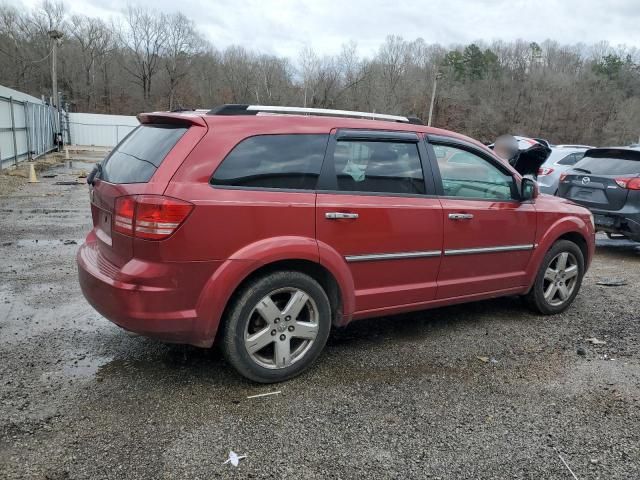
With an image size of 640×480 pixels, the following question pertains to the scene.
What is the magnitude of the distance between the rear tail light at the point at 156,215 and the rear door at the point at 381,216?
0.91 m

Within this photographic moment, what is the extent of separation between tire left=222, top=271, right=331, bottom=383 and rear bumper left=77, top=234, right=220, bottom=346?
8.4 inches

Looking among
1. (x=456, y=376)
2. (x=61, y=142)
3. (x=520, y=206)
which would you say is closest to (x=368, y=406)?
(x=456, y=376)

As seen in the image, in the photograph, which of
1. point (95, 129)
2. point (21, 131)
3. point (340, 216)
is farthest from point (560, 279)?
point (95, 129)

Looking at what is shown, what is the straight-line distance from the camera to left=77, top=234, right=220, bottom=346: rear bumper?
286 centimetres

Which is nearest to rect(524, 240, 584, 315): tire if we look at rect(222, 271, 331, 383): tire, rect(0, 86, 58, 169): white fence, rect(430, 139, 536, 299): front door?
rect(430, 139, 536, 299): front door

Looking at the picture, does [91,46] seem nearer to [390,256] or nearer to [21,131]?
[21,131]

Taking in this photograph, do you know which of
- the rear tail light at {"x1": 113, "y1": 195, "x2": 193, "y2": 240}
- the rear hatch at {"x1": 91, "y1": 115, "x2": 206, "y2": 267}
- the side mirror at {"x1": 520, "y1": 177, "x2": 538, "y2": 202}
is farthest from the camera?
the side mirror at {"x1": 520, "y1": 177, "x2": 538, "y2": 202}

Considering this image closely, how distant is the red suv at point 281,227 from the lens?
289cm

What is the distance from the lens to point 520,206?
439 cm

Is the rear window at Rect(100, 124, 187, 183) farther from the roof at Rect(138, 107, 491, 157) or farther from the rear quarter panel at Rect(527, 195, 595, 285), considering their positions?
the rear quarter panel at Rect(527, 195, 595, 285)

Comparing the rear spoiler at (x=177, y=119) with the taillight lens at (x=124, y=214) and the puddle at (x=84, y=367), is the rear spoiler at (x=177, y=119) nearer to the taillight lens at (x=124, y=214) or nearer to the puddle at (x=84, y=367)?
→ the taillight lens at (x=124, y=214)

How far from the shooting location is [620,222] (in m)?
7.25

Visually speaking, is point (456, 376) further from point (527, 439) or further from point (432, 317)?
point (432, 317)

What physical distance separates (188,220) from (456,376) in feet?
7.13
